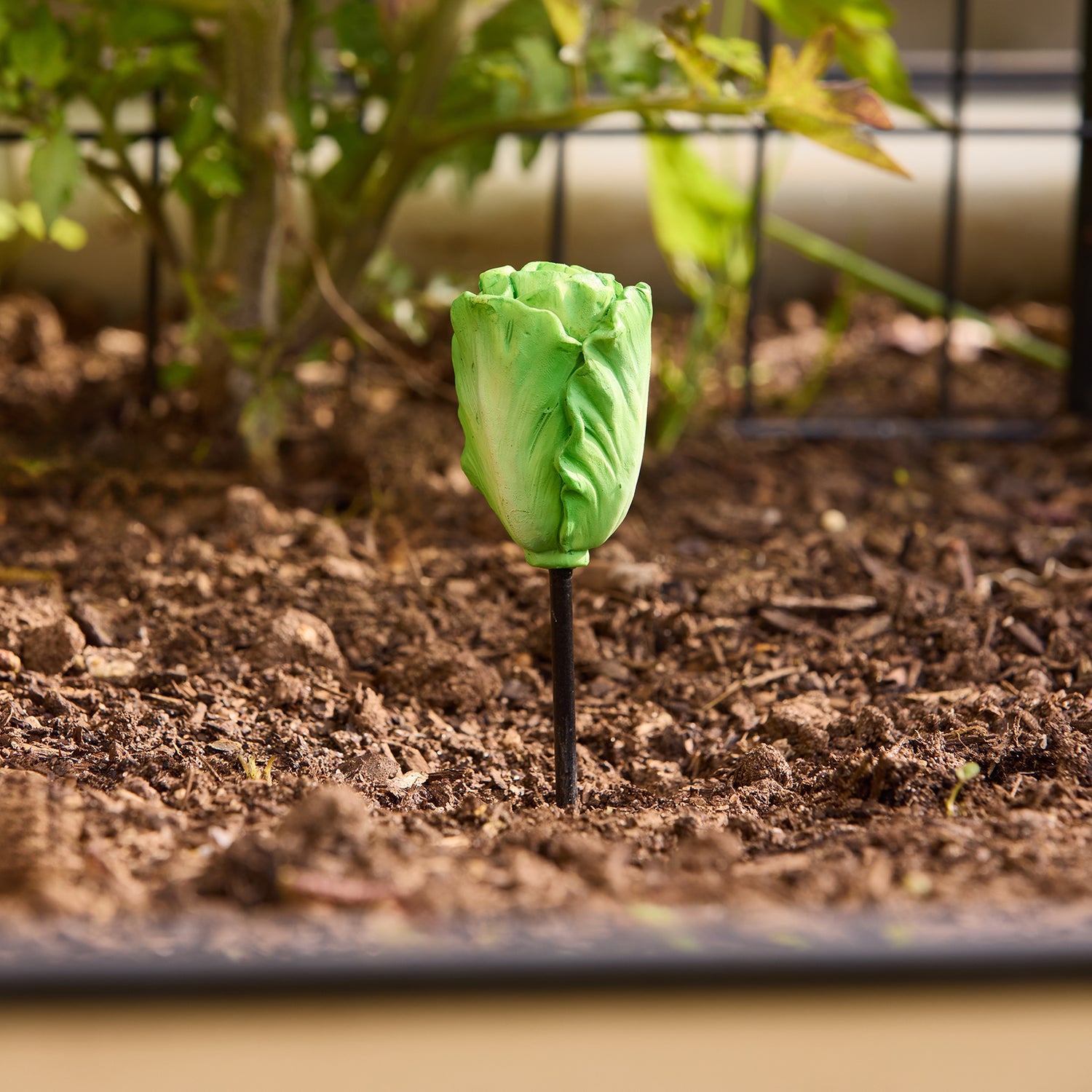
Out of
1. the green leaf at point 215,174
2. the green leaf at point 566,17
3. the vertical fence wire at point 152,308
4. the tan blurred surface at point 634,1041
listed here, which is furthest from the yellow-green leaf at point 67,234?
the tan blurred surface at point 634,1041

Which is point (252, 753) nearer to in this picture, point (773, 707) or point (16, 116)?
point (773, 707)

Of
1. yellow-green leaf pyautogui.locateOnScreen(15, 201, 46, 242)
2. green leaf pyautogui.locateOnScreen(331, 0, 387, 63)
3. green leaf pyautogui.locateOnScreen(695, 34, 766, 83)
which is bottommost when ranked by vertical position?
yellow-green leaf pyautogui.locateOnScreen(15, 201, 46, 242)

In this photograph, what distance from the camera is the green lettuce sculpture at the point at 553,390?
816 mm

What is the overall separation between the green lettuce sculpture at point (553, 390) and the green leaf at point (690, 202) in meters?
0.98

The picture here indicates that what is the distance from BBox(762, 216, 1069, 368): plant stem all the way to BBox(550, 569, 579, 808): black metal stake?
139 centimetres

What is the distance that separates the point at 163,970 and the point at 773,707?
661 millimetres

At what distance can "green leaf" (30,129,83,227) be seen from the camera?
128 centimetres

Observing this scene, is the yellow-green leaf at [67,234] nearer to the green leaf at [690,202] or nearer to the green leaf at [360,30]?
the green leaf at [360,30]

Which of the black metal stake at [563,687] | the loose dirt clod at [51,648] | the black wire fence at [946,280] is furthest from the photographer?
the black wire fence at [946,280]

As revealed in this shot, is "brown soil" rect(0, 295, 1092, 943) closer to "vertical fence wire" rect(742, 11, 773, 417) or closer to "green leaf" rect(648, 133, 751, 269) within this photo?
"vertical fence wire" rect(742, 11, 773, 417)

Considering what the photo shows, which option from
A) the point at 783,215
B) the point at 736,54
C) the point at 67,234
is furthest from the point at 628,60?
the point at 783,215

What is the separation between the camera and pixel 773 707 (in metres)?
1.13

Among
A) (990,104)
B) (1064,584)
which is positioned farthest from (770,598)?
(990,104)

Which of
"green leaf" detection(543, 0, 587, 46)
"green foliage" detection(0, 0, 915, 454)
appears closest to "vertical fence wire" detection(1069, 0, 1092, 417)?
"green foliage" detection(0, 0, 915, 454)
